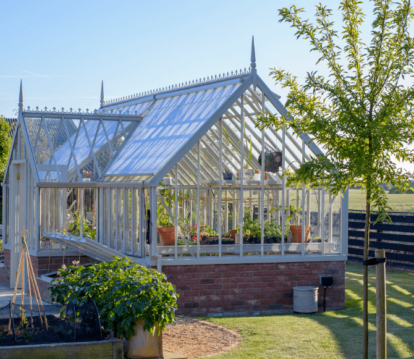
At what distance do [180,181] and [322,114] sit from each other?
697 centimetres

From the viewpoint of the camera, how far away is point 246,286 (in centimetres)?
1023

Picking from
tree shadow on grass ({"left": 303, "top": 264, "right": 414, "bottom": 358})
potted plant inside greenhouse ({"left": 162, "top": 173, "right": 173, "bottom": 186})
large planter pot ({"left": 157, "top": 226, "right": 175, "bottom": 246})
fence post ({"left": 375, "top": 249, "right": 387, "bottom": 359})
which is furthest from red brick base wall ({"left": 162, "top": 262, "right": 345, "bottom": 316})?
fence post ({"left": 375, "top": 249, "right": 387, "bottom": 359})

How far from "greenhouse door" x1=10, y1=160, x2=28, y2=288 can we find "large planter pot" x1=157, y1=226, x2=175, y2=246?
12.8 feet

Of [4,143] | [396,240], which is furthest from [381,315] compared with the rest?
[4,143]

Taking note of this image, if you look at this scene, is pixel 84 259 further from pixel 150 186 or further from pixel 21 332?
pixel 21 332

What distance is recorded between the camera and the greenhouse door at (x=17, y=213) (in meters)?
12.4

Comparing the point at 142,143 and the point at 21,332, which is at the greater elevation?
the point at 142,143

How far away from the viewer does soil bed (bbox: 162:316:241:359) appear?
7382 millimetres

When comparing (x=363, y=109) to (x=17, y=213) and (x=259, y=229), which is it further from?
(x=17, y=213)

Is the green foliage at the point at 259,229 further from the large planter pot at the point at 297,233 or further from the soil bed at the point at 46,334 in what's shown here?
the soil bed at the point at 46,334

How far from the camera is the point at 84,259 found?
1134 centimetres

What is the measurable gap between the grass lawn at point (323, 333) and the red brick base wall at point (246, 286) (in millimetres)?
601

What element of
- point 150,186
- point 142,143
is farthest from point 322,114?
point 142,143

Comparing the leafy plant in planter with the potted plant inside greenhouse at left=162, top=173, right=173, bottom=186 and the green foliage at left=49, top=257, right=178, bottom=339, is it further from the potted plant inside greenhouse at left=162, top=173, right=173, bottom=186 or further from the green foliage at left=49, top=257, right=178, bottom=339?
the green foliage at left=49, top=257, right=178, bottom=339
